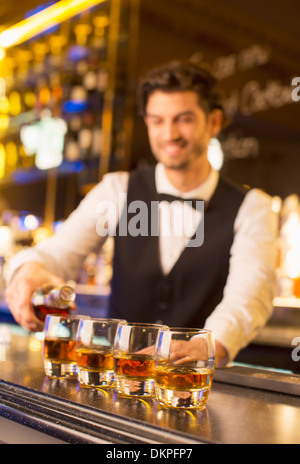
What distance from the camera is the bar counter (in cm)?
72

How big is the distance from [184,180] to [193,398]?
1.35m

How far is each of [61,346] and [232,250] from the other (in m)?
1.01

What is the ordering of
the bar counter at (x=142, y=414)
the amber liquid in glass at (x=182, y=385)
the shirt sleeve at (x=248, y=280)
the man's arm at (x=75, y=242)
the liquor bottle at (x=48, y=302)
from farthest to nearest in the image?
1. the man's arm at (x=75, y=242)
2. the shirt sleeve at (x=248, y=280)
3. the liquor bottle at (x=48, y=302)
4. the amber liquid in glass at (x=182, y=385)
5. the bar counter at (x=142, y=414)

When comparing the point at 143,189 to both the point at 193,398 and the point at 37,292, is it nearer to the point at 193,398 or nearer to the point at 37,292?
the point at 37,292

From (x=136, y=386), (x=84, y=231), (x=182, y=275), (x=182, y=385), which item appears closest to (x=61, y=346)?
(x=136, y=386)

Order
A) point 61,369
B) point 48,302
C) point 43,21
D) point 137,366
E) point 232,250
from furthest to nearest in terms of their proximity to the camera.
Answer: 1. point 43,21
2. point 232,250
3. point 48,302
4. point 61,369
5. point 137,366

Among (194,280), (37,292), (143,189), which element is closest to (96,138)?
(143,189)

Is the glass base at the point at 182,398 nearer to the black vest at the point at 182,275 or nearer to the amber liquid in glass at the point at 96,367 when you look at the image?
the amber liquid in glass at the point at 96,367

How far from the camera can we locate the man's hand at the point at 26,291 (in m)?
1.34

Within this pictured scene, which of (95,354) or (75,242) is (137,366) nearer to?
(95,354)

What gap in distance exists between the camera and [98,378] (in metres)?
0.99

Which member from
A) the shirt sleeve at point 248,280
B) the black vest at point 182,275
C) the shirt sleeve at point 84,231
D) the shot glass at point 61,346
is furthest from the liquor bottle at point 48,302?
the black vest at point 182,275

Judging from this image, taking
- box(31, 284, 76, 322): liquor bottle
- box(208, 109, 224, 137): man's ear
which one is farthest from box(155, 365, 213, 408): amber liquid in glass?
box(208, 109, 224, 137): man's ear

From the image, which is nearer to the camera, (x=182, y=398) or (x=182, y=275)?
(x=182, y=398)
